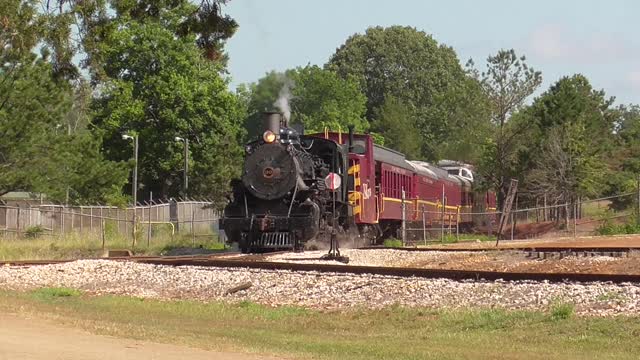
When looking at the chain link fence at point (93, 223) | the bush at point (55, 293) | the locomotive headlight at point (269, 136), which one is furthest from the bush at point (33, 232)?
the bush at point (55, 293)

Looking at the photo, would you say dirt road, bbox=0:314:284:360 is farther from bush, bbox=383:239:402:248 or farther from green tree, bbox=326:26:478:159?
green tree, bbox=326:26:478:159

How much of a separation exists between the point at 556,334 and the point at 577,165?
41132 millimetres

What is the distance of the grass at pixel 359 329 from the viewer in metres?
12.0

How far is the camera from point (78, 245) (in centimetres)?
3744

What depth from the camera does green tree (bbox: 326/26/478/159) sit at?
123062 mm

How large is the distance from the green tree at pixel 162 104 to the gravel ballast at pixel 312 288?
48.2m

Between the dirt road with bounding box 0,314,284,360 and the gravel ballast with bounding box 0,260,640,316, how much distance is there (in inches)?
231

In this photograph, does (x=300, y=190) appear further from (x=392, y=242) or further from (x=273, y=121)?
(x=392, y=242)

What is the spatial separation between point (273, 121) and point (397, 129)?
7768 cm

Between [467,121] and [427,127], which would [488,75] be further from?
[427,127]

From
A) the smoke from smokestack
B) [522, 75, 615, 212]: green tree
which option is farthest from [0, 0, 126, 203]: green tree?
[522, 75, 615, 212]: green tree

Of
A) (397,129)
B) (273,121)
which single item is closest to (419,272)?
(273,121)

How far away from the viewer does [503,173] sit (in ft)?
191

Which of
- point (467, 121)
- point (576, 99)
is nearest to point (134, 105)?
point (467, 121)
